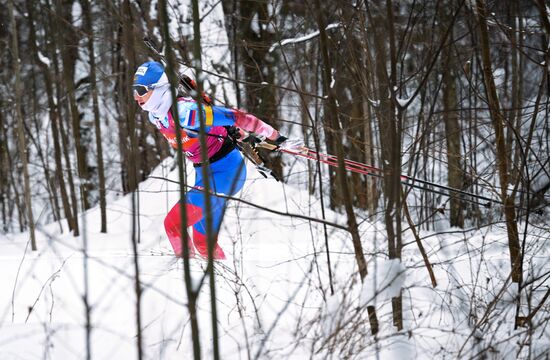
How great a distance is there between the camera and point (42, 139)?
15.3 m

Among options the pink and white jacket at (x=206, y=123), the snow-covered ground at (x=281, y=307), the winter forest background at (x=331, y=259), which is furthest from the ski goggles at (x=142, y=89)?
the snow-covered ground at (x=281, y=307)

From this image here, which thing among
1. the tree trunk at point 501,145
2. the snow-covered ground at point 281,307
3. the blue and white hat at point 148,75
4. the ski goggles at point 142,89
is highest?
the blue and white hat at point 148,75

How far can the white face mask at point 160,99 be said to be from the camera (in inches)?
175

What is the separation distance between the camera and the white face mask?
445 centimetres

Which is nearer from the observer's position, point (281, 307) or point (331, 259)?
point (281, 307)

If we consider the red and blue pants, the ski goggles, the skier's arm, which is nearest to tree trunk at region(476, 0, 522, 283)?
the skier's arm

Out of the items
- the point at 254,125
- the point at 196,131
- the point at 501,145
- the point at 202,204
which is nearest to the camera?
the point at 501,145

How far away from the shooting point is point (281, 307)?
Answer: 12.8 feet

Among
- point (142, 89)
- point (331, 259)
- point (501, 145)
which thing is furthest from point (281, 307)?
point (142, 89)

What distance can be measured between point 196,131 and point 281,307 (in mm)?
1319

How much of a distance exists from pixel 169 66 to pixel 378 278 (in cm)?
145

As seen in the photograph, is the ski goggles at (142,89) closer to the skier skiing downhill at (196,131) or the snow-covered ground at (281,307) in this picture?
the skier skiing downhill at (196,131)

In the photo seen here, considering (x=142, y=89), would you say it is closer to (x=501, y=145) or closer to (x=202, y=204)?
(x=202, y=204)

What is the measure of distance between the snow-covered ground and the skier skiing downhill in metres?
0.34
